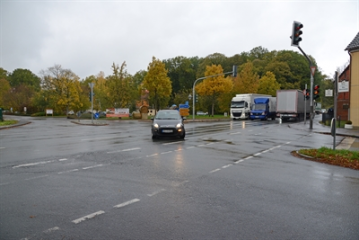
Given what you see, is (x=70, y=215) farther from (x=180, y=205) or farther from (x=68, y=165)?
(x=68, y=165)

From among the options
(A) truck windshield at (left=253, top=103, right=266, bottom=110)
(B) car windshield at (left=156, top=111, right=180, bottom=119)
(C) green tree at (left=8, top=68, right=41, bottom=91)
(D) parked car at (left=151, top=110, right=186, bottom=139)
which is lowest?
(D) parked car at (left=151, top=110, right=186, bottom=139)

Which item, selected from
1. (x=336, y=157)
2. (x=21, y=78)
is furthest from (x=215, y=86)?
(x=21, y=78)

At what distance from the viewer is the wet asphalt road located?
4094 mm

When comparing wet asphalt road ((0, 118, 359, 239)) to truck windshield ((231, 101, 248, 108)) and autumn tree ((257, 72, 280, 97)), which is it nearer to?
truck windshield ((231, 101, 248, 108))

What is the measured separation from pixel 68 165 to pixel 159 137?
27.0 feet

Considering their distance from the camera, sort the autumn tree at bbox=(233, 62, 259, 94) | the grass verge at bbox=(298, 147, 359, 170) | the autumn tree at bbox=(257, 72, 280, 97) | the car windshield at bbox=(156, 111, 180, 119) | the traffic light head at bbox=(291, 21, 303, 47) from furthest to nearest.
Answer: the autumn tree at bbox=(257, 72, 280, 97) < the autumn tree at bbox=(233, 62, 259, 94) < the traffic light head at bbox=(291, 21, 303, 47) < the car windshield at bbox=(156, 111, 180, 119) < the grass verge at bbox=(298, 147, 359, 170)

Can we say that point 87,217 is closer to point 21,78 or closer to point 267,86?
point 267,86

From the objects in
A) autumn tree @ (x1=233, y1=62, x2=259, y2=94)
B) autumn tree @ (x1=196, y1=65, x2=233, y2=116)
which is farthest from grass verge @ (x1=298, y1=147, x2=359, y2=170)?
autumn tree @ (x1=233, y1=62, x2=259, y2=94)

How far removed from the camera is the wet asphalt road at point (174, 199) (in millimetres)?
4094

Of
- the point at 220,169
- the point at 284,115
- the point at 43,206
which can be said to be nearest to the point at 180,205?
the point at 43,206

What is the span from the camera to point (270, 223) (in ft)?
14.4

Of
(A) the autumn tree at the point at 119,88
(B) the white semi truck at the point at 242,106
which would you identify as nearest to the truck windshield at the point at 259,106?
(B) the white semi truck at the point at 242,106

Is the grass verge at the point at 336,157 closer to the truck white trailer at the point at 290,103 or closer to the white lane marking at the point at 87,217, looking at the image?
the white lane marking at the point at 87,217

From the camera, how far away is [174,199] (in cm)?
543
